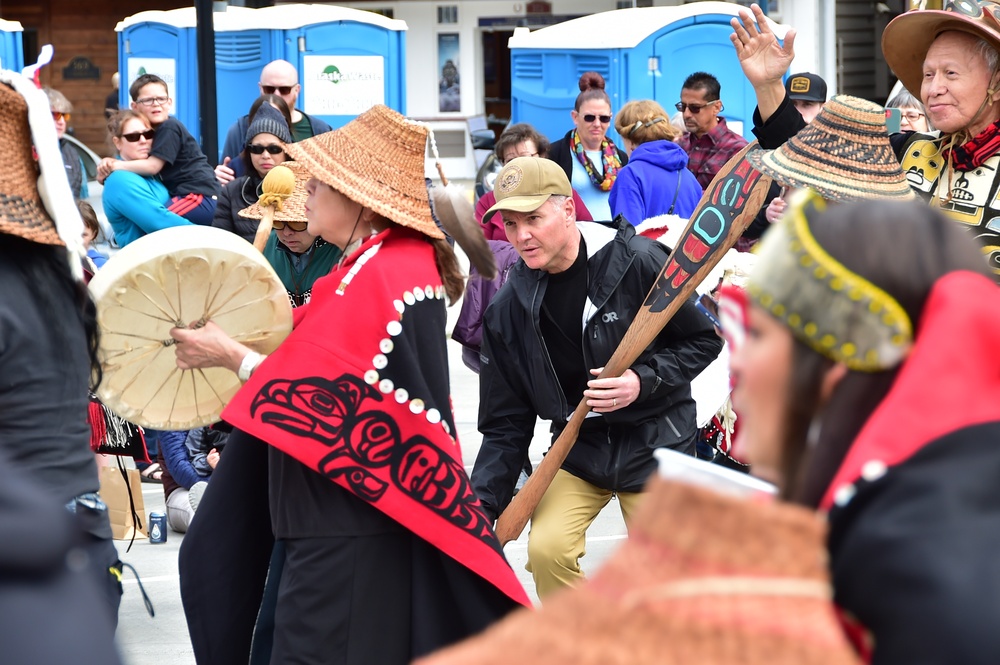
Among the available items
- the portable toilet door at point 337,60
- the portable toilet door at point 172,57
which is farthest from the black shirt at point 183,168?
the portable toilet door at point 337,60

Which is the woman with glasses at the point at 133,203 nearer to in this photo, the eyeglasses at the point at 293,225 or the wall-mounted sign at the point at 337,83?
the eyeglasses at the point at 293,225

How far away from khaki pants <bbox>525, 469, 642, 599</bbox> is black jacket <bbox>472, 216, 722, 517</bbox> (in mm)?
61

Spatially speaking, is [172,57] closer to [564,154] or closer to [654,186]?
[564,154]

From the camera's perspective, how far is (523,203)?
14.5 ft

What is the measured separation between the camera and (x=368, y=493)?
11.2ft

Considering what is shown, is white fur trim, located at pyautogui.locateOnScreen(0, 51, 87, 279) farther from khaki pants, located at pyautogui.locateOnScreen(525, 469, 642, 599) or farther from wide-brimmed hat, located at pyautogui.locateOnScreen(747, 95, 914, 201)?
khaki pants, located at pyautogui.locateOnScreen(525, 469, 642, 599)

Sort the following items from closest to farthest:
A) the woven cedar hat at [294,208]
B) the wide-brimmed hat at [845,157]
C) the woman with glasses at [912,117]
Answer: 1. the wide-brimmed hat at [845,157]
2. the woven cedar hat at [294,208]
3. the woman with glasses at [912,117]

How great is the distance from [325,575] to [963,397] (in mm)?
2220

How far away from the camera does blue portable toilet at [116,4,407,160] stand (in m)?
13.8

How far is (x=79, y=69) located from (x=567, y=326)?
1911 cm

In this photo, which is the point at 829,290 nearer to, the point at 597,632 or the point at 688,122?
the point at 597,632

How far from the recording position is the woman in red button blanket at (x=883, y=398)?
148 centimetres

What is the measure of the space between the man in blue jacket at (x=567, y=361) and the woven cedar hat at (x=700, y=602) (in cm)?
303

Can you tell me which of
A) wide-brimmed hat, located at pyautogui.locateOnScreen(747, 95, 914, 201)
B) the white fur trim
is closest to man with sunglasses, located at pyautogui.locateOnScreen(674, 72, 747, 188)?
wide-brimmed hat, located at pyautogui.locateOnScreen(747, 95, 914, 201)
